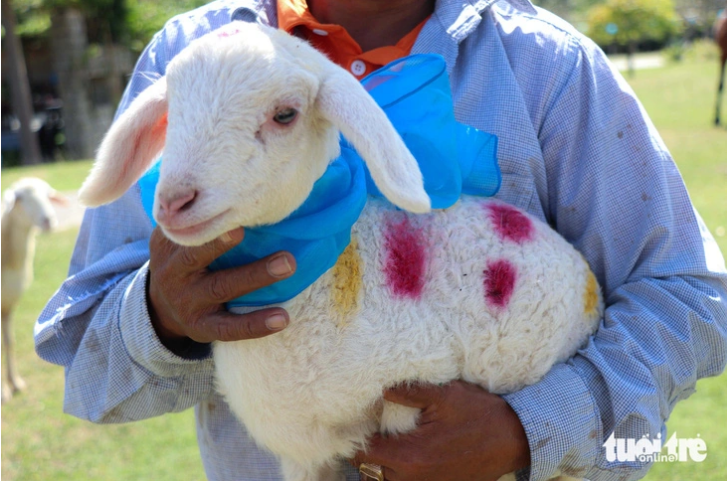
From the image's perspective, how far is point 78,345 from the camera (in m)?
1.80

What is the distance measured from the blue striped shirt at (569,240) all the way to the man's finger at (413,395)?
19cm

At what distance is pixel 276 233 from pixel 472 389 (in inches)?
21.1

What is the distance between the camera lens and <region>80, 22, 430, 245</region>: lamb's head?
1.20 meters

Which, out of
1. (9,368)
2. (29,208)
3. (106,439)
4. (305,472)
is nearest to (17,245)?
(29,208)

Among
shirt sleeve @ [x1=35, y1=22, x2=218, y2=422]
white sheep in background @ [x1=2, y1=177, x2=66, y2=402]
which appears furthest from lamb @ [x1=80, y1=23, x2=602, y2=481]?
white sheep in background @ [x1=2, y1=177, x2=66, y2=402]

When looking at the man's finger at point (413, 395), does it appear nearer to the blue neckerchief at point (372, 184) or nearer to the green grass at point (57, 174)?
the blue neckerchief at point (372, 184)

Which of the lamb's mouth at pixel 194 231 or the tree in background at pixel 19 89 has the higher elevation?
the lamb's mouth at pixel 194 231

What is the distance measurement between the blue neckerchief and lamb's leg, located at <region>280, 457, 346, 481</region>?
40 centimetres

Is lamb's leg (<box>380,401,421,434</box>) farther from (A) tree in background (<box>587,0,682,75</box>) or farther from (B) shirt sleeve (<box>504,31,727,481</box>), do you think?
(A) tree in background (<box>587,0,682,75</box>)

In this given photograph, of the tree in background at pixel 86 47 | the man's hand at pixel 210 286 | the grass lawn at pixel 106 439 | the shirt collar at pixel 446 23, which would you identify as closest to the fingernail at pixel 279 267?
the man's hand at pixel 210 286

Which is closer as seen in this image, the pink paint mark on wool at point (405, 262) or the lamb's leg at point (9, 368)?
the pink paint mark on wool at point (405, 262)

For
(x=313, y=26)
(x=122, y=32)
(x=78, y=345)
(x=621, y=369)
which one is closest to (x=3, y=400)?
(x=78, y=345)

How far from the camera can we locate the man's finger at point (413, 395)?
1462 millimetres

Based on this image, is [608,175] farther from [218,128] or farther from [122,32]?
[122,32]
